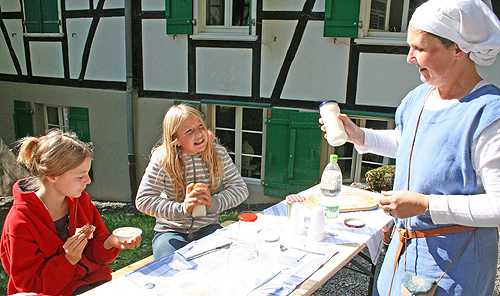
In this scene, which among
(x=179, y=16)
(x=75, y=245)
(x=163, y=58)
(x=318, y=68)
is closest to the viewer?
(x=75, y=245)

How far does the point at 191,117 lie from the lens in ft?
7.56

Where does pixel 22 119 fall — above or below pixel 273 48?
below

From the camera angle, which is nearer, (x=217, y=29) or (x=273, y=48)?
(x=273, y=48)

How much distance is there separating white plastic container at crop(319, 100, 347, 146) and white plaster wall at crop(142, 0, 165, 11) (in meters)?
5.23

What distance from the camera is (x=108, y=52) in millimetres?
6762


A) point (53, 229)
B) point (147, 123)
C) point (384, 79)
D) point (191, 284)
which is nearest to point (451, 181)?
point (191, 284)

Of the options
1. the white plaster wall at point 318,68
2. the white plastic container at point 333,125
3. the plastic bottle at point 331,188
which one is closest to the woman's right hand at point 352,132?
the white plastic container at point 333,125

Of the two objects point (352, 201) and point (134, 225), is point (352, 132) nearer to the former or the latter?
point (352, 201)

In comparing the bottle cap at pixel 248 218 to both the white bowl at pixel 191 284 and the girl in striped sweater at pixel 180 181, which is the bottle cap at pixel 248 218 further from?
the girl in striped sweater at pixel 180 181

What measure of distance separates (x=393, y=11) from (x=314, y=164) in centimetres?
247

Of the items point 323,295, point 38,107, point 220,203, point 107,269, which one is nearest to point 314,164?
point 323,295

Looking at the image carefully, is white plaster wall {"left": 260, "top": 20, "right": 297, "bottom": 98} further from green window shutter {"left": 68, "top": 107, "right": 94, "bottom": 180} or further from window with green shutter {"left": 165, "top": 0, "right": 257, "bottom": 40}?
green window shutter {"left": 68, "top": 107, "right": 94, "bottom": 180}

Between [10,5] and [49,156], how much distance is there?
7.50m

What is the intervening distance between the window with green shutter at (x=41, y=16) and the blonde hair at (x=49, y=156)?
20.9ft
